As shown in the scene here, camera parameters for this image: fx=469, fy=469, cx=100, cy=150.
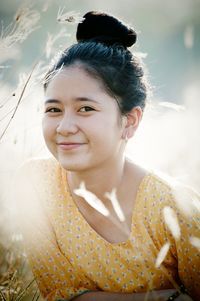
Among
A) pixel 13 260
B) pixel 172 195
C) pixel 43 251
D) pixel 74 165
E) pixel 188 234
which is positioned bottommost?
pixel 13 260

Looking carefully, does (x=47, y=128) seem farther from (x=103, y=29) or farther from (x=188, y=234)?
(x=188, y=234)

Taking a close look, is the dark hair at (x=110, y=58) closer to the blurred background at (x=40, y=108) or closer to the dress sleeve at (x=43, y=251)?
the blurred background at (x=40, y=108)

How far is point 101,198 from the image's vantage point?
2.27 metres

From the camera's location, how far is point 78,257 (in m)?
2.21

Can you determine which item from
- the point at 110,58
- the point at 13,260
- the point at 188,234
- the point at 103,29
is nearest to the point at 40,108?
the point at 110,58

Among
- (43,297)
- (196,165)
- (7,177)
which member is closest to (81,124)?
(7,177)

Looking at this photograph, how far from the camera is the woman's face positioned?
1904mm

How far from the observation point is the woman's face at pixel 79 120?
190cm

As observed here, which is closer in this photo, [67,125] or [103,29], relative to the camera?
[67,125]

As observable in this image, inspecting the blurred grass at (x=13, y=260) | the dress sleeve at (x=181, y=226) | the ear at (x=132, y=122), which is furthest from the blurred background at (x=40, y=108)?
the dress sleeve at (x=181, y=226)

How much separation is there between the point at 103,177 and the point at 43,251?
460mm

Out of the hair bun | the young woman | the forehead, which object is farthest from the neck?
the hair bun

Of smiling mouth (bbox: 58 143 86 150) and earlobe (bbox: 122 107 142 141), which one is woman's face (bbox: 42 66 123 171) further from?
earlobe (bbox: 122 107 142 141)

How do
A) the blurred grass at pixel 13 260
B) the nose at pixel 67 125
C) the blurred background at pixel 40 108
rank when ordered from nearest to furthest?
the blurred background at pixel 40 108 < the nose at pixel 67 125 < the blurred grass at pixel 13 260
